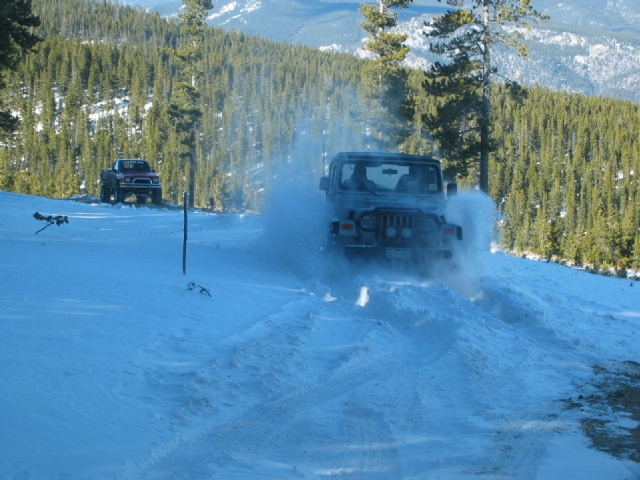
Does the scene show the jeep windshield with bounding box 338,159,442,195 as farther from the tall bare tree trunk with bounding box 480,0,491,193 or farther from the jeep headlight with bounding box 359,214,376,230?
the tall bare tree trunk with bounding box 480,0,491,193

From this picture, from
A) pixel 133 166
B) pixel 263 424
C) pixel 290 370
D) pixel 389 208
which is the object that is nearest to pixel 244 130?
pixel 133 166

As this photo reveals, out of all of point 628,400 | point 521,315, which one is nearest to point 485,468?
point 628,400

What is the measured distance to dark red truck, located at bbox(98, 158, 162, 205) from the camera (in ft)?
97.9

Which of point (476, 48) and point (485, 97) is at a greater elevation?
point (476, 48)

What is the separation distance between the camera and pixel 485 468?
3936 mm

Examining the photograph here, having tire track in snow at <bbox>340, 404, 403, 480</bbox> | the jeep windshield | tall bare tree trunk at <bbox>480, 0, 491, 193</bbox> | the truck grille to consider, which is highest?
tall bare tree trunk at <bbox>480, 0, 491, 193</bbox>

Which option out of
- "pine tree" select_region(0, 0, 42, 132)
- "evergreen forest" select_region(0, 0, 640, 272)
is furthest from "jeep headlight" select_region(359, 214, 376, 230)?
"evergreen forest" select_region(0, 0, 640, 272)

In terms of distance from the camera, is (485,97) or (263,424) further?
(485,97)

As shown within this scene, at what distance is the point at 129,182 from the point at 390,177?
19.8 metres

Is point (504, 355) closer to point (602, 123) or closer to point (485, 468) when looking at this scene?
point (485, 468)

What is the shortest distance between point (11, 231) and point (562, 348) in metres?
12.6

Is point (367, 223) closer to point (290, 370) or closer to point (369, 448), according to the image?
point (290, 370)

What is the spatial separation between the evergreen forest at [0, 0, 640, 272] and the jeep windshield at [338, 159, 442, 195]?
2904 inches

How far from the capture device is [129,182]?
98.1ft
